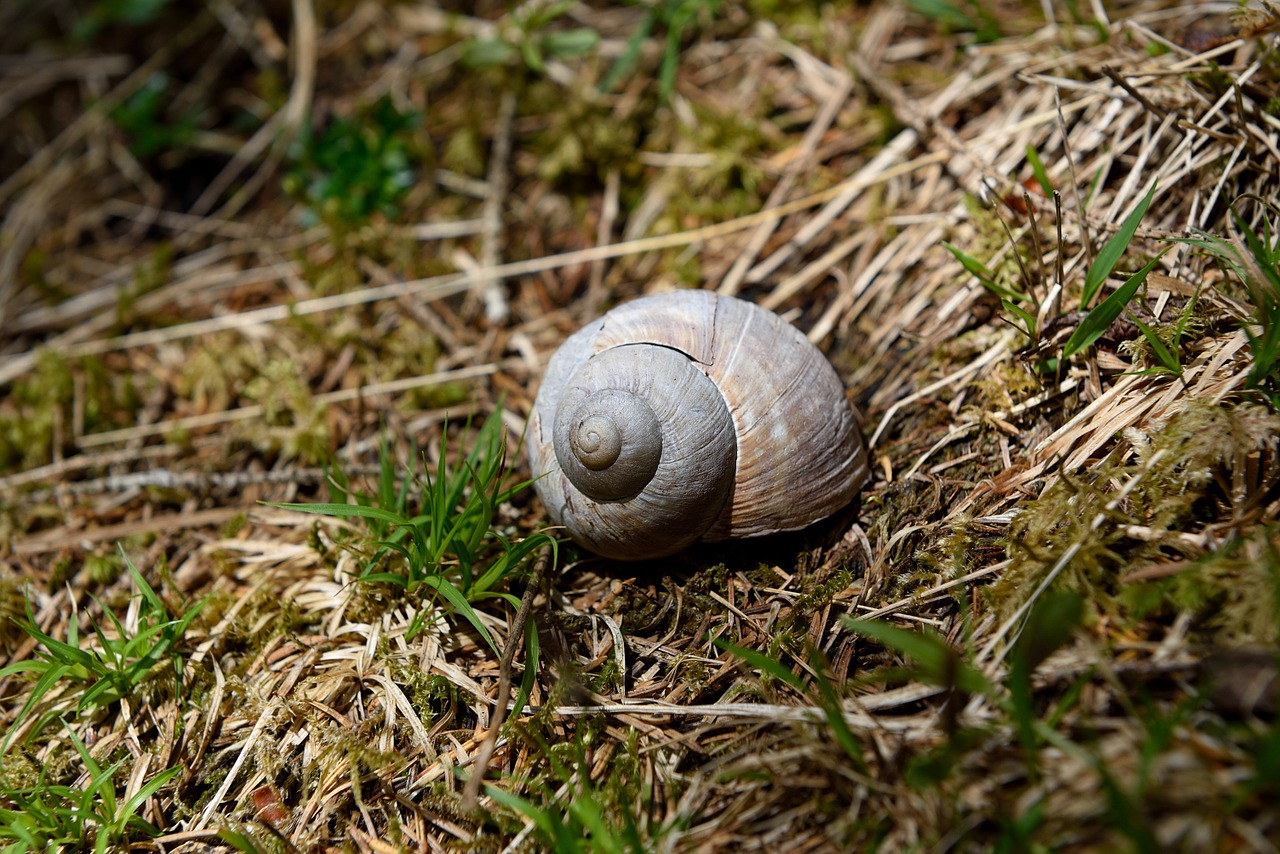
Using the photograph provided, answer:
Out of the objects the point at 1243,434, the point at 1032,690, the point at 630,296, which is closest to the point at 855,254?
the point at 630,296

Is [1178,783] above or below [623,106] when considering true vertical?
below

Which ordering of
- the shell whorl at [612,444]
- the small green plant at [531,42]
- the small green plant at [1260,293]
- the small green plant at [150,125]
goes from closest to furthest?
the small green plant at [1260,293] → the shell whorl at [612,444] → the small green plant at [531,42] → the small green plant at [150,125]

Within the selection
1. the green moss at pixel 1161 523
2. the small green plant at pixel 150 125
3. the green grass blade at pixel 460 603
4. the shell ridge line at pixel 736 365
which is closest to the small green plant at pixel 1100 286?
the green moss at pixel 1161 523

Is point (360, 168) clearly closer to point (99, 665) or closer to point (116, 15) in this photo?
point (116, 15)

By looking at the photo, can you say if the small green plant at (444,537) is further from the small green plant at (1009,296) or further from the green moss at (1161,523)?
the small green plant at (1009,296)

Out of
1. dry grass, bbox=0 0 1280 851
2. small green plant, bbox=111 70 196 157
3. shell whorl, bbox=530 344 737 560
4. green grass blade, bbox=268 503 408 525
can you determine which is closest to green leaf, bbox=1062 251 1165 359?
dry grass, bbox=0 0 1280 851

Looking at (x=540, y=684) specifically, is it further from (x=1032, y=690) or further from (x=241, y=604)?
(x=1032, y=690)

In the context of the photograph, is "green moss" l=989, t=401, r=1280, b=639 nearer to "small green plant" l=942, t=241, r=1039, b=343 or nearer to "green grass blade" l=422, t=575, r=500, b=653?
"small green plant" l=942, t=241, r=1039, b=343
